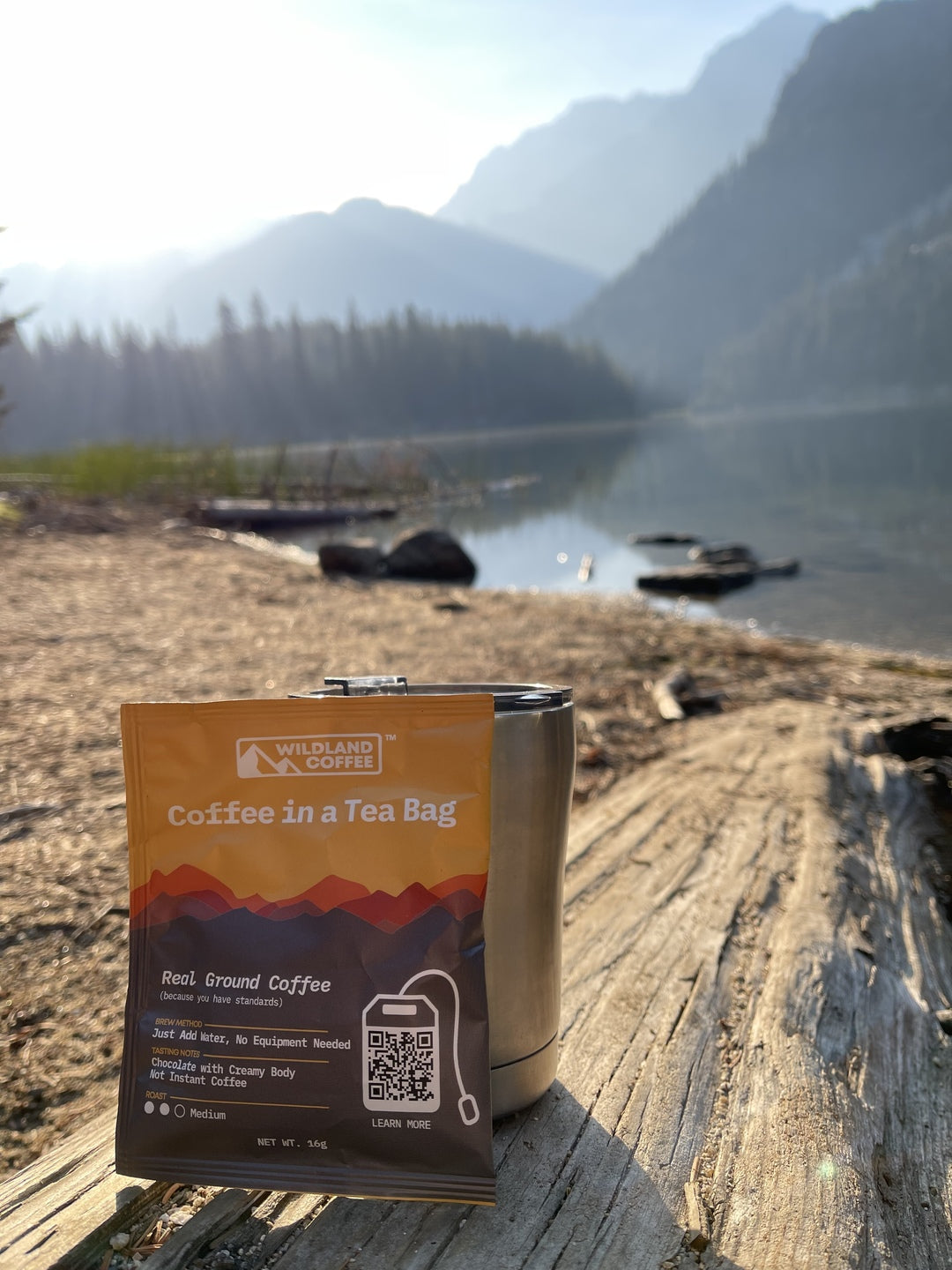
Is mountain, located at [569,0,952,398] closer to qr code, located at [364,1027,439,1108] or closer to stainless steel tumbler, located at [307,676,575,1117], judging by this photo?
stainless steel tumbler, located at [307,676,575,1117]

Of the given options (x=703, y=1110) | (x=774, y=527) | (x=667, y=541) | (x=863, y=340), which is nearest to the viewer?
(x=703, y=1110)

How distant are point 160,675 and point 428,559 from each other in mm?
8102

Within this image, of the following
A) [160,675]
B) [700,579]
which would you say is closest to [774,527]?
[700,579]

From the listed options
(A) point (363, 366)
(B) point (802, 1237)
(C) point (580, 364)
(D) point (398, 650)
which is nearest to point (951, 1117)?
(B) point (802, 1237)

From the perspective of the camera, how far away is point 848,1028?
176 cm

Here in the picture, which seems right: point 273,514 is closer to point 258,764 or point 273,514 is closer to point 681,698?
point 681,698

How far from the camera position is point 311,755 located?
1.20 m

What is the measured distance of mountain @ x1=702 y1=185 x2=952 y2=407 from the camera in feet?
401

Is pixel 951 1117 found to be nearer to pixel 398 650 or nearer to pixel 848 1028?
pixel 848 1028

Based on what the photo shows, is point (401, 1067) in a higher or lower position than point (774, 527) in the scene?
higher

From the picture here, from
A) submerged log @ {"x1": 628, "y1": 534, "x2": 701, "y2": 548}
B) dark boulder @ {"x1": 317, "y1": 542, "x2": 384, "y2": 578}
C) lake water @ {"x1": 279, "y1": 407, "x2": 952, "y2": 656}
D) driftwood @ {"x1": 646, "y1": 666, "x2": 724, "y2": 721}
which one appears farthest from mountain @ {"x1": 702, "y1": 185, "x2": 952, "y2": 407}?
driftwood @ {"x1": 646, "y1": 666, "x2": 724, "y2": 721}

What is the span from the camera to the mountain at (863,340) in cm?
12231

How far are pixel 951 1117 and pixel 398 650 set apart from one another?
15.8 ft

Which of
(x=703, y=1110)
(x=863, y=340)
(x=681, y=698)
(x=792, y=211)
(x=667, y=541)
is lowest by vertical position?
(x=667, y=541)
